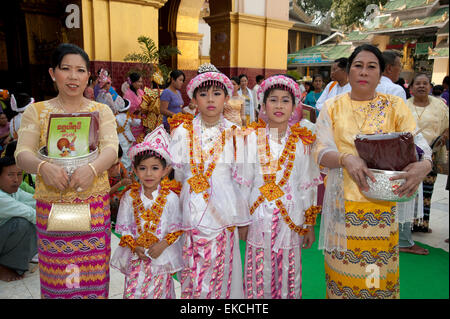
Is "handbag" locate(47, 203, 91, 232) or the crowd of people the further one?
the crowd of people

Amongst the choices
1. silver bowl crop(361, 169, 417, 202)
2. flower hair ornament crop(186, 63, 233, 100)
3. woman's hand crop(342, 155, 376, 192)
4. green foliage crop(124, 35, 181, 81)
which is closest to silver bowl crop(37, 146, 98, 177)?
flower hair ornament crop(186, 63, 233, 100)

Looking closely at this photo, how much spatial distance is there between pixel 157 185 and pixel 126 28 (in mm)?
6104

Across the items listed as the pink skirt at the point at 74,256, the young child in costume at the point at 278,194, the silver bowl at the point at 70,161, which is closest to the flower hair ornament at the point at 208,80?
the young child in costume at the point at 278,194

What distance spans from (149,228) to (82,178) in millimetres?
612

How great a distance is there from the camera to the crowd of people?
205cm

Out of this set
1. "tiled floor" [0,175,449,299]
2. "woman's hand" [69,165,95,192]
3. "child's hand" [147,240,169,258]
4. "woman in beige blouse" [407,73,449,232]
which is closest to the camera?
"woman's hand" [69,165,95,192]

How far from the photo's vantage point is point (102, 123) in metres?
2.16

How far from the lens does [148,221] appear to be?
2291 millimetres

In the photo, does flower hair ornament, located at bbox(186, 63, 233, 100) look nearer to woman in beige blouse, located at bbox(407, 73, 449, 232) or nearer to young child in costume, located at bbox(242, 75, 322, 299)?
young child in costume, located at bbox(242, 75, 322, 299)

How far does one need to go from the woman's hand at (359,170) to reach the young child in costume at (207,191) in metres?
0.75

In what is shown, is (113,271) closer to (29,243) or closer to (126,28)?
(29,243)

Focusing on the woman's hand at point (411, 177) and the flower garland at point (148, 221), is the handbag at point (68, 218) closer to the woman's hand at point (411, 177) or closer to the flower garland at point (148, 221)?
A: the flower garland at point (148, 221)

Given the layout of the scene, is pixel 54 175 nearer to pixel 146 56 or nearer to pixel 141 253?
pixel 141 253

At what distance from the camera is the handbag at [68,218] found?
1.95 meters
